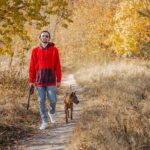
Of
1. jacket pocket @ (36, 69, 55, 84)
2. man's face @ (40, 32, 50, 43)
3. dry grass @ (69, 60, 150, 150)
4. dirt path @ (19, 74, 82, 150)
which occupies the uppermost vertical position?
man's face @ (40, 32, 50, 43)

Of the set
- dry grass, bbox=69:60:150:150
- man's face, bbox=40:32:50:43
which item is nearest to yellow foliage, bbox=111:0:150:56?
dry grass, bbox=69:60:150:150

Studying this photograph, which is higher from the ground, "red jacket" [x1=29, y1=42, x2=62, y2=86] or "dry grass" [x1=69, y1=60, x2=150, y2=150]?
"red jacket" [x1=29, y1=42, x2=62, y2=86]

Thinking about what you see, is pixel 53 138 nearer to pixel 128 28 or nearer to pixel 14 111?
pixel 14 111

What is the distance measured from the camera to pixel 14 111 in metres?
11.9

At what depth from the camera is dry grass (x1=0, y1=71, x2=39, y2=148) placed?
10.2m

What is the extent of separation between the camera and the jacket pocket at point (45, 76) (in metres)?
10.5

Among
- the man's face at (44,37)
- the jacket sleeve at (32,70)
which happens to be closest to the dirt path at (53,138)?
the jacket sleeve at (32,70)

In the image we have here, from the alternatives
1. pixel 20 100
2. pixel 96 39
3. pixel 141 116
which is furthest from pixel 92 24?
pixel 141 116

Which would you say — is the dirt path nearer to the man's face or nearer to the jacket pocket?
the jacket pocket

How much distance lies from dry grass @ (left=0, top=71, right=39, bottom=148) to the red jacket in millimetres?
1123

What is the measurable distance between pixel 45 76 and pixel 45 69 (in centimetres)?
16

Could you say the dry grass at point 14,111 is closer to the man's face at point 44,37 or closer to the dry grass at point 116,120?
the dry grass at point 116,120

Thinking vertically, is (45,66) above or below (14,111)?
above

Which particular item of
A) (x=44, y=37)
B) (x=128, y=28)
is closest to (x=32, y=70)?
(x=44, y=37)
